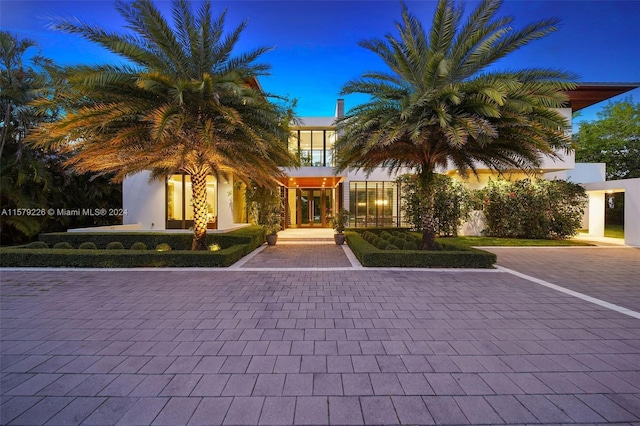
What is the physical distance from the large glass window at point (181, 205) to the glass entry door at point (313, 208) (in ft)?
22.9

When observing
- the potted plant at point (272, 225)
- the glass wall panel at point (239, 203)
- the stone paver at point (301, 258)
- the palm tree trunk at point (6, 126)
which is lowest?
the stone paver at point (301, 258)

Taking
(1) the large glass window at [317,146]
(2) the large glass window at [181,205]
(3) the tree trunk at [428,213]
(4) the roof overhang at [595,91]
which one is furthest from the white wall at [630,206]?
(2) the large glass window at [181,205]

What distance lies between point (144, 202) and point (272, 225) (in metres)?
7.19

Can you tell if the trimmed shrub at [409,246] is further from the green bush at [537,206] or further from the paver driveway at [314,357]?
the green bush at [537,206]

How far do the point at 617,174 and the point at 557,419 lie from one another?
34.5 meters


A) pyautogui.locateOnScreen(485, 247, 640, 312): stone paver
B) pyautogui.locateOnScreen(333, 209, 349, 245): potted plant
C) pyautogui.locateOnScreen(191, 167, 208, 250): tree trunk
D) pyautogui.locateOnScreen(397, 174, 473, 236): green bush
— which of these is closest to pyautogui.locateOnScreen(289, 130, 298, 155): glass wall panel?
pyautogui.locateOnScreen(191, 167, 208, 250): tree trunk

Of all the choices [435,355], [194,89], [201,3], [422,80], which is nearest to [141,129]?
[194,89]

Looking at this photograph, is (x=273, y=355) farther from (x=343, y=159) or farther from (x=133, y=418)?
(x=343, y=159)

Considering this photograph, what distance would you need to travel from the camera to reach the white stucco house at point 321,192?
592 inches

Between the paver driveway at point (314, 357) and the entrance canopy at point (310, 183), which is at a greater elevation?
the entrance canopy at point (310, 183)

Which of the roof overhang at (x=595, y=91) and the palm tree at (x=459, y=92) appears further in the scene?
the roof overhang at (x=595, y=91)

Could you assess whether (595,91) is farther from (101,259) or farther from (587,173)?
(101,259)

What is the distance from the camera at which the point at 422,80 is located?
27.1ft

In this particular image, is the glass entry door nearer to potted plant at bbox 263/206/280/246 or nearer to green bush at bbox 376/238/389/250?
potted plant at bbox 263/206/280/246
